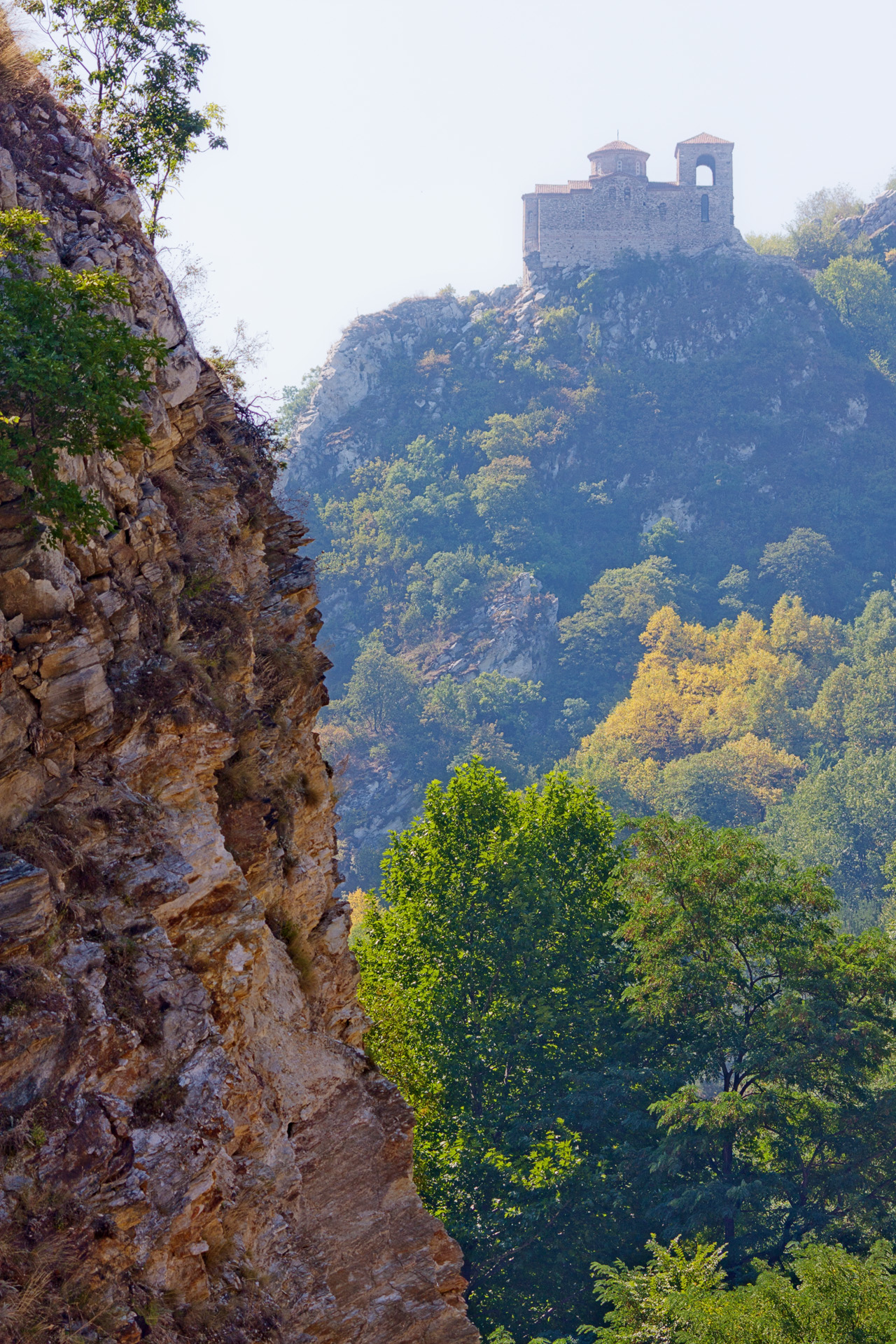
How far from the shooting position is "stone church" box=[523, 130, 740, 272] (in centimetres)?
10131

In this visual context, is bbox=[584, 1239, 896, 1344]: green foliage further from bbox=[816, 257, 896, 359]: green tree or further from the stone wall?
bbox=[816, 257, 896, 359]: green tree

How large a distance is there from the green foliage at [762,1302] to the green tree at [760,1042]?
2.54m

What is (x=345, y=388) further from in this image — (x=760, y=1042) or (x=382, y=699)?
(x=760, y=1042)

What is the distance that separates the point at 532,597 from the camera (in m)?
93.1

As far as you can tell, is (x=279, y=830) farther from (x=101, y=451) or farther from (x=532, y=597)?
(x=532, y=597)

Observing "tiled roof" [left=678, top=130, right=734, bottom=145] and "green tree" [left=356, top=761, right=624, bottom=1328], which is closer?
"green tree" [left=356, top=761, right=624, bottom=1328]

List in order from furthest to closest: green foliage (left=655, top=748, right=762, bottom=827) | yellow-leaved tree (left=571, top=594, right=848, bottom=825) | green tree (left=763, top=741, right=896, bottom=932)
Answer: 1. yellow-leaved tree (left=571, top=594, right=848, bottom=825)
2. green foliage (left=655, top=748, right=762, bottom=827)
3. green tree (left=763, top=741, right=896, bottom=932)

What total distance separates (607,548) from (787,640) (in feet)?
64.1

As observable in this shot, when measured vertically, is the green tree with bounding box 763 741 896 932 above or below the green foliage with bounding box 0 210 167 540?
above

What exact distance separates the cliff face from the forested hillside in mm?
73285

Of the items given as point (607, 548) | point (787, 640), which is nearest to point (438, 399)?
point (607, 548)

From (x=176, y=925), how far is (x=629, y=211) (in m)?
103

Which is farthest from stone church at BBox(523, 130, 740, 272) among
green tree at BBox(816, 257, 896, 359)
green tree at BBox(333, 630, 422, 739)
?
green tree at BBox(333, 630, 422, 739)

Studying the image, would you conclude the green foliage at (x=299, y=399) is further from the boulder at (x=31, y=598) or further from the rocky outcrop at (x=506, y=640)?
the boulder at (x=31, y=598)
